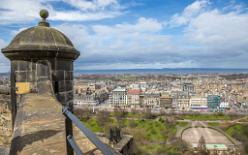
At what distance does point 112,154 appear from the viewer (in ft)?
3.42

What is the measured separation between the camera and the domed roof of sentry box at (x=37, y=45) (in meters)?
3.22

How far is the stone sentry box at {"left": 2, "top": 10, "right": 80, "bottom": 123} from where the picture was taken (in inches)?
127

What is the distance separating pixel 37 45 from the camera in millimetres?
3223

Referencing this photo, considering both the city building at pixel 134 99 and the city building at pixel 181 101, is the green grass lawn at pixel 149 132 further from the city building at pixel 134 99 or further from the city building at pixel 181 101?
the city building at pixel 181 101

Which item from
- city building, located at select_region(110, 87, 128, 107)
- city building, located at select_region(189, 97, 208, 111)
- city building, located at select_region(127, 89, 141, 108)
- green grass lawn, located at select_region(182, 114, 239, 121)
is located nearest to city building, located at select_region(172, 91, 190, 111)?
city building, located at select_region(189, 97, 208, 111)

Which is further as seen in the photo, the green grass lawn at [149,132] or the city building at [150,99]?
the city building at [150,99]

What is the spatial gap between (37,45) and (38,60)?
183mm

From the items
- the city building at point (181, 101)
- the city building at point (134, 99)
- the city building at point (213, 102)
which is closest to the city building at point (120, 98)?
the city building at point (134, 99)

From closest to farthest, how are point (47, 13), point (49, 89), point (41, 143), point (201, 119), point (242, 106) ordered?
point (41, 143) → point (49, 89) → point (47, 13) → point (201, 119) → point (242, 106)

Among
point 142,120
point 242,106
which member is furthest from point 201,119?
point 242,106

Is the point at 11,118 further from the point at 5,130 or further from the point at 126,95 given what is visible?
the point at 126,95

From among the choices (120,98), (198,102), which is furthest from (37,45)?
(120,98)

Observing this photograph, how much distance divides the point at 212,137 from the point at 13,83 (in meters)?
41.4

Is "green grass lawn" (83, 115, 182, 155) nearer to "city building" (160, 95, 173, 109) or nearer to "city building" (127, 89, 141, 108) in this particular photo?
"city building" (160, 95, 173, 109)
